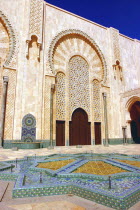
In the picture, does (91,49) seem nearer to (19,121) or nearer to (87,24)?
(87,24)

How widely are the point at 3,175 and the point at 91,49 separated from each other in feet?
29.5

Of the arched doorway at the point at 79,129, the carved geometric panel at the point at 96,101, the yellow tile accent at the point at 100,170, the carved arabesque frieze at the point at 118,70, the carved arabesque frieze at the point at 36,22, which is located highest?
the carved arabesque frieze at the point at 36,22

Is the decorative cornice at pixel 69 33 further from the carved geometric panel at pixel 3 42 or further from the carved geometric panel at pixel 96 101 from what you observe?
the carved geometric panel at pixel 3 42

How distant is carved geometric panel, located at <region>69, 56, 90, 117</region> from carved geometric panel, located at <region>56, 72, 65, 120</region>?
0.43 meters

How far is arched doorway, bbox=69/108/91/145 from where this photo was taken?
814cm

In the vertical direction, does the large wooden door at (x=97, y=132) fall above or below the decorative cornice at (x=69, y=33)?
below

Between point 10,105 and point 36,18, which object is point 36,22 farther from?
point 10,105

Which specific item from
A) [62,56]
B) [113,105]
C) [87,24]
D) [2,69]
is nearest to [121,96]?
[113,105]

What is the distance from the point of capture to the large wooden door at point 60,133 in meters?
7.59

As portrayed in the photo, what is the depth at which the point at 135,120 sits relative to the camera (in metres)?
10.7

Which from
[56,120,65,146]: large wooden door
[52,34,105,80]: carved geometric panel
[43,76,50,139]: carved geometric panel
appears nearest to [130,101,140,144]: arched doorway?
[52,34,105,80]: carved geometric panel

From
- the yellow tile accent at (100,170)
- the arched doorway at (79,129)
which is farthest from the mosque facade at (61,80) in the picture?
the yellow tile accent at (100,170)

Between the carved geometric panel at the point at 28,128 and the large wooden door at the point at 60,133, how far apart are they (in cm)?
124

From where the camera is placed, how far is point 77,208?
130 cm
